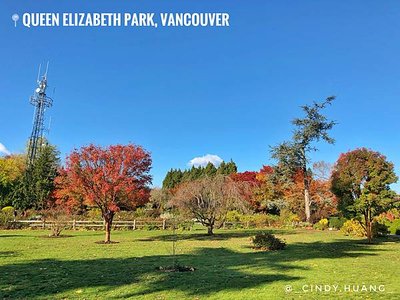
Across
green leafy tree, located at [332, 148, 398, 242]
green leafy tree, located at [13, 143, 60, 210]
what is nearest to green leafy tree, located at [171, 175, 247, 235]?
green leafy tree, located at [332, 148, 398, 242]

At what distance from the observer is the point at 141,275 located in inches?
340

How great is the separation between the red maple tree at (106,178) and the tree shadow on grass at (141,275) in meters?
7.16

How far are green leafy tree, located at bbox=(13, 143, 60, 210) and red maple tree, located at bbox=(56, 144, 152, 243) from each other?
24422mm

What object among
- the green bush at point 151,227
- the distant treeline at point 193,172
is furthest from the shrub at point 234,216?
the distant treeline at point 193,172

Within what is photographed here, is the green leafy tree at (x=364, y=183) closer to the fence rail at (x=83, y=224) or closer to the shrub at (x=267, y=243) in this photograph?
the shrub at (x=267, y=243)

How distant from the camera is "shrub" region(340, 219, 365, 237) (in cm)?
2323

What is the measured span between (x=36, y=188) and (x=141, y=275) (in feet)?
121

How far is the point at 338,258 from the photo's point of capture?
12398mm

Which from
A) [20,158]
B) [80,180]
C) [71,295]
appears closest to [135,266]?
[71,295]

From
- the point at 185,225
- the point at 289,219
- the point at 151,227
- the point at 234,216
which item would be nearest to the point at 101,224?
the point at 151,227

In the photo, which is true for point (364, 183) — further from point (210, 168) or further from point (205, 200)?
point (210, 168)

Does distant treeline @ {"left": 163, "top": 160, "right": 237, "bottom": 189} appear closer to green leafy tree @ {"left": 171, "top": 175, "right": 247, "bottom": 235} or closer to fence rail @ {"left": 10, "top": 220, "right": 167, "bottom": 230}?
fence rail @ {"left": 10, "top": 220, "right": 167, "bottom": 230}

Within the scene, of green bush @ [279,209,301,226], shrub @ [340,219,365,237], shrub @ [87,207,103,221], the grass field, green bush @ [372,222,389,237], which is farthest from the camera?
green bush @ [279,209,301,226]

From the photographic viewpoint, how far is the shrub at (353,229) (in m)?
23.2
